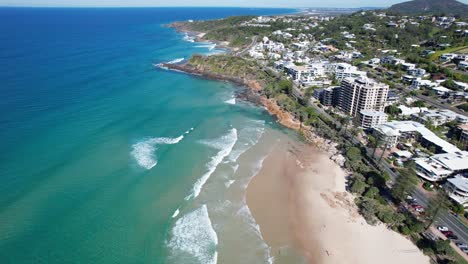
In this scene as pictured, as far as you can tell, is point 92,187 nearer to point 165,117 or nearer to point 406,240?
point 165,117

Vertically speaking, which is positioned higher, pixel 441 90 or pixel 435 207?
pixel 435 207

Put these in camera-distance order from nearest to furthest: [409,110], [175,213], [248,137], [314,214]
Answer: [175,213] < [314,214] < [248,137] < [409,110]

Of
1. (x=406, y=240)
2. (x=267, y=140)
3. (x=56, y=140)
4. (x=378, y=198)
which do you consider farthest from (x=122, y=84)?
(x=406, y=240)

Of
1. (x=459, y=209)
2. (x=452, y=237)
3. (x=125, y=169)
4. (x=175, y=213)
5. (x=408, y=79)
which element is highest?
(x=125, y=169)

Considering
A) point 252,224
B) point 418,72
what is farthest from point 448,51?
point 252,224

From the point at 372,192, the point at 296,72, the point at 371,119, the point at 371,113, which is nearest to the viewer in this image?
the point at 372,192

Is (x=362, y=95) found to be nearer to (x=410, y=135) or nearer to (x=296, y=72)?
(x=410, y=135)

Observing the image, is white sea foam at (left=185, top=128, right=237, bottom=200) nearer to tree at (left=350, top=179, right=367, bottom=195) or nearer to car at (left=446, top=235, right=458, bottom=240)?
tree at (left=350, top=179, right=367, bottom=195)

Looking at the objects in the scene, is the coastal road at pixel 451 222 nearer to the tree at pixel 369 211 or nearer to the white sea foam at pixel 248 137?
the tree at pixel 369 211

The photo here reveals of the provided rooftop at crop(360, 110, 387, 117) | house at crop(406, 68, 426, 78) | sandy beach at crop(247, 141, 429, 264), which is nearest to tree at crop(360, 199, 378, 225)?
sandy beach at crop(247, 141, 429, 264)
